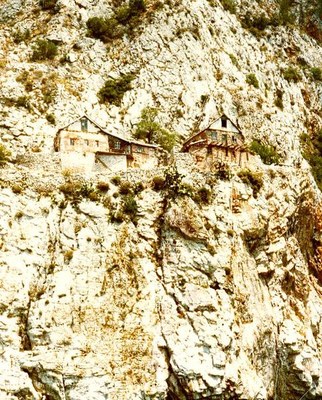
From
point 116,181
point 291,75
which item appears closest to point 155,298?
point 116,181

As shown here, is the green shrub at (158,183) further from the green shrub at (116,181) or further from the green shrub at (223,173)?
the green shrub at (223,173)

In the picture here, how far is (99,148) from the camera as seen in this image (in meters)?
58.3

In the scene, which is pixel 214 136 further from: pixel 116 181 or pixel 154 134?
pixel 116 181

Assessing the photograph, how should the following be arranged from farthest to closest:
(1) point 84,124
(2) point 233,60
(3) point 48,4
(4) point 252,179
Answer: (2) point 233,60
(3) point 48,4
(1) point 84,124
(4) point 252,179

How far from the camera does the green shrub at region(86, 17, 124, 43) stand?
78000 millimetres

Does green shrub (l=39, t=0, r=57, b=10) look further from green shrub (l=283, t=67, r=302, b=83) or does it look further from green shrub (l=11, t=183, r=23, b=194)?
green shrub (l=11, t=183, r=23, b=194)

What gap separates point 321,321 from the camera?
53.4 m

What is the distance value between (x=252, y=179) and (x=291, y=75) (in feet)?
146

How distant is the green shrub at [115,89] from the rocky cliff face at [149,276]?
10.9 feet

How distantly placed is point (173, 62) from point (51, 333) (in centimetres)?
4688

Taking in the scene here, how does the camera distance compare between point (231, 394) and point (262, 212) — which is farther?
point (262, 212)

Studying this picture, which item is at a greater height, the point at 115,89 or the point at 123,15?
the point at 123,15

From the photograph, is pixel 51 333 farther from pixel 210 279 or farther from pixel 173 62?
pixel 173 62

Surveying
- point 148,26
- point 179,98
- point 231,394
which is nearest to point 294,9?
point 148,26
